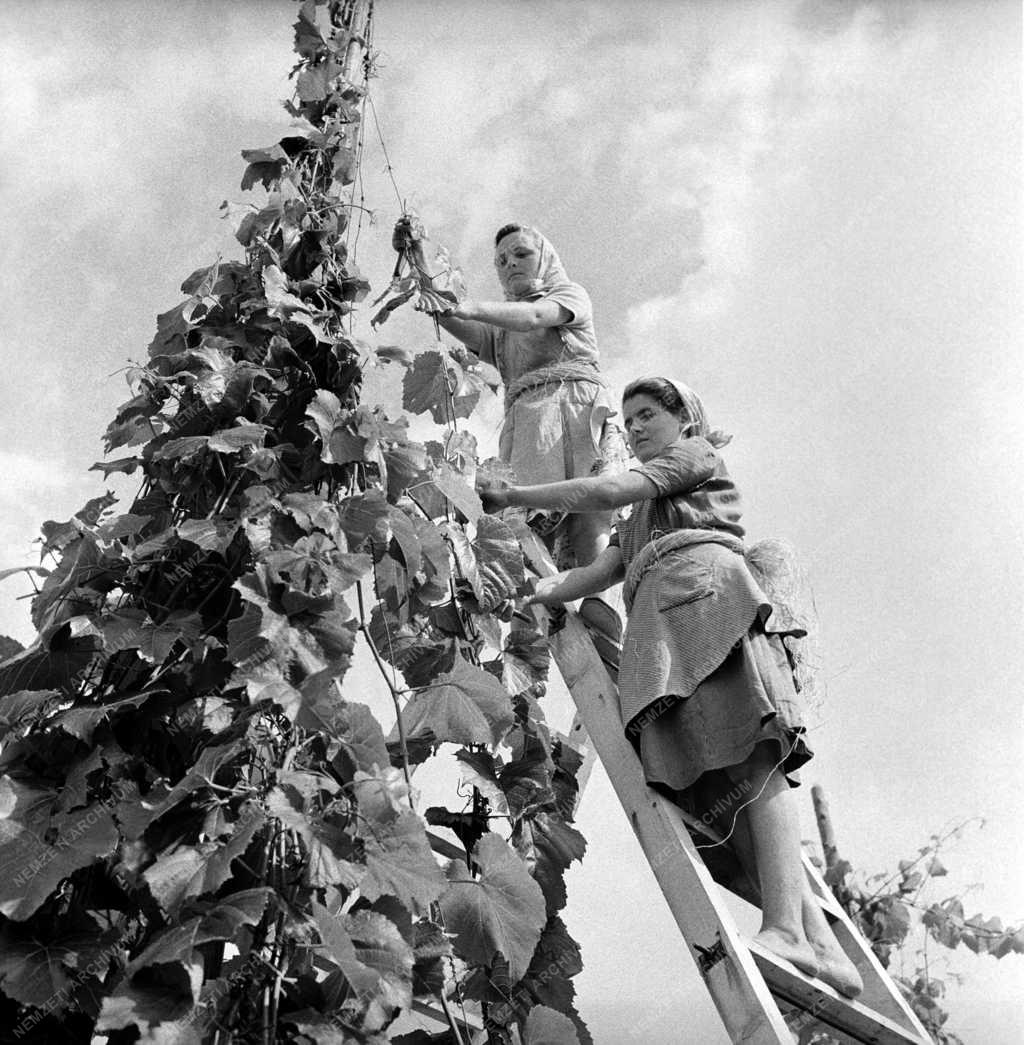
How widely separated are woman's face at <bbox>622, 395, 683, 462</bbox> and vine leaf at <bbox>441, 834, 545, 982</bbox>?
4.26 feet

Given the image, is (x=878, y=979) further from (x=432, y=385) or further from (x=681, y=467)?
(x=432, y=385)

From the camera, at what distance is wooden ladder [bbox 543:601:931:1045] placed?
2.07 m

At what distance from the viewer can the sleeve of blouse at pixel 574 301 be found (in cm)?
338

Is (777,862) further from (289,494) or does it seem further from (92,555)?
(92,555)

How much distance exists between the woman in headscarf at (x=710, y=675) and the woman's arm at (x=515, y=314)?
1.58ft

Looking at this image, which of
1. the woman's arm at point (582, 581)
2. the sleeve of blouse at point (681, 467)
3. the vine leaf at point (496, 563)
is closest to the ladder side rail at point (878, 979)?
the woman's arm at point (582, 581)

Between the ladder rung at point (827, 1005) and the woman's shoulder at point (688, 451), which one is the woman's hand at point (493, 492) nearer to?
the woman's shoulder at point (688, 451)

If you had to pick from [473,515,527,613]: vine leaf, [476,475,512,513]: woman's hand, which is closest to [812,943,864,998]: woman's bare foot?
[473,515,527,613]: vine leaf

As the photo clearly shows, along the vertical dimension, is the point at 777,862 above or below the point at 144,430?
below

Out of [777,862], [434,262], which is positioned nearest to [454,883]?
[777,862]

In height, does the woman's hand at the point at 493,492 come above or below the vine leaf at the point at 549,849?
above

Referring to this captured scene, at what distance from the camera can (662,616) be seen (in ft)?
8.58

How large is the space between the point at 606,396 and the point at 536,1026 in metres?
1.91

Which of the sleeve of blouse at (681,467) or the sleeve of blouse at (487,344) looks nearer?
the sleeve of blouse at (681,467)
